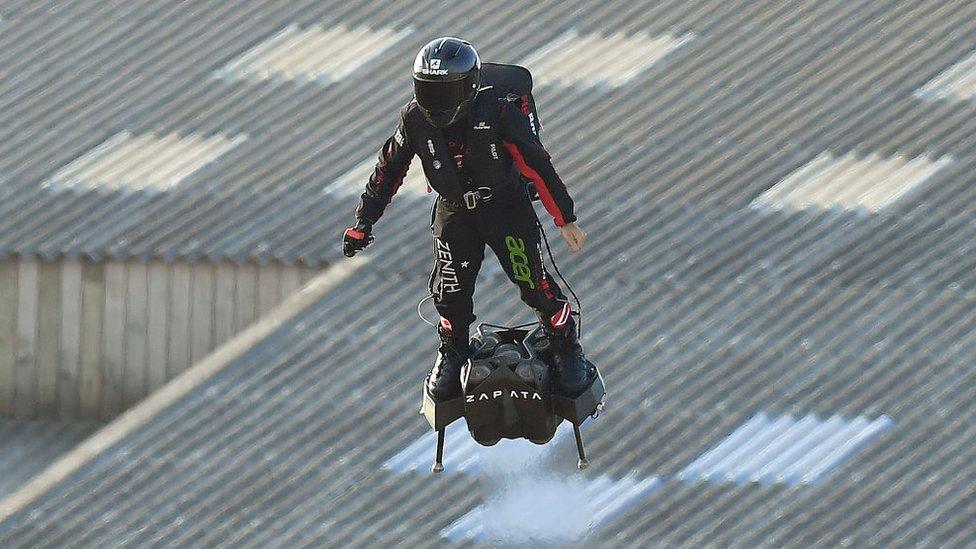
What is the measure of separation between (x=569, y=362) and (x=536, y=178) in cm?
Answer: 207

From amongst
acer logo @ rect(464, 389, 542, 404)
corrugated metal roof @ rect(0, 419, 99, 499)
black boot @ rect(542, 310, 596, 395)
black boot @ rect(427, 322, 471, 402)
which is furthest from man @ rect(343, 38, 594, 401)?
corrugated metal roof @ rect(0, 419, 99, 499)

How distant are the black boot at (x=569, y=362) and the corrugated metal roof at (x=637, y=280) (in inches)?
181

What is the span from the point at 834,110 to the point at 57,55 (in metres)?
10.4

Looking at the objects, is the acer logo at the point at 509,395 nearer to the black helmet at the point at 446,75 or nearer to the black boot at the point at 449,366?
the black boot at the point at 449,366

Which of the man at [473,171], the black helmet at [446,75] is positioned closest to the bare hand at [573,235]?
the man at [473,171]

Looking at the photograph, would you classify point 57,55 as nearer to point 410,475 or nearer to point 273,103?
point 273,103

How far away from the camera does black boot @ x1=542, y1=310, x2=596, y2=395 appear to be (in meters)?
14.4

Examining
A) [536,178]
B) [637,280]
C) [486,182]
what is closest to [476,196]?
[486,182]

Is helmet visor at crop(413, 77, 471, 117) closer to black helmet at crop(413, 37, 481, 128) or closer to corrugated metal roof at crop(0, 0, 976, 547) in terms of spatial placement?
black helmet at crop(413, 37, 481, 128)

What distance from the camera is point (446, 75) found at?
12.5m

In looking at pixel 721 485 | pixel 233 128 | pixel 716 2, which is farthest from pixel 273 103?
pixel 721 485

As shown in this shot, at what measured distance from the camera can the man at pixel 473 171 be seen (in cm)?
1263

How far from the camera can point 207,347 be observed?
73.5 ft

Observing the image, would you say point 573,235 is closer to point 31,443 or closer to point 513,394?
point 513,394
